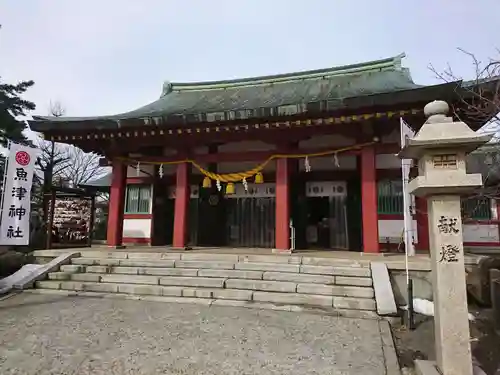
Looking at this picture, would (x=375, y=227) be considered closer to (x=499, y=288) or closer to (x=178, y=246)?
(x=499, y=288)

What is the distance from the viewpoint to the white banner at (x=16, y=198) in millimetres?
8180

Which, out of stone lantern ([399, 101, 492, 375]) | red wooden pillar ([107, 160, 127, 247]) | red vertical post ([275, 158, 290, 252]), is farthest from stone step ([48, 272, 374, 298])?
red wooden pillar ([107, 160, 127, 247])

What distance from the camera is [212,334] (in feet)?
16.6

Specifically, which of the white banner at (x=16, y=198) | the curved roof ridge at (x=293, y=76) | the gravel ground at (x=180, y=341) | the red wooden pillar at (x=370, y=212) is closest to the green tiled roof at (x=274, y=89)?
the curved roof ridge at (x=293, y=76)

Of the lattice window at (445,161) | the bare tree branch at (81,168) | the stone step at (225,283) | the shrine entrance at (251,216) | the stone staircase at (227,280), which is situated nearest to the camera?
the lattice window at (445,161)

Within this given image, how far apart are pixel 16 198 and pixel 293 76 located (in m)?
10.9

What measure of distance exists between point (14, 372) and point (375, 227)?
24.8 ft

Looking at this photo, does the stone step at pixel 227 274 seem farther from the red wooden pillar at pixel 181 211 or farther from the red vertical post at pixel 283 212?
the red wooden pillar at pixel 181 211

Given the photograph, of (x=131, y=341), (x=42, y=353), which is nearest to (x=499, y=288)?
(x=131, y=341)

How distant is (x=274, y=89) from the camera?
14461mm

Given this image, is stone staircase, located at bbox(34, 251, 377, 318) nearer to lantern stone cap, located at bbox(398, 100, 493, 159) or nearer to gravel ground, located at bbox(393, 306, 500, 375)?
gravel ground, located at bbox(393, 306, 500, 375)

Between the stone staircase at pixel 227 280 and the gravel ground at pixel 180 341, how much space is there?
0.49 metres

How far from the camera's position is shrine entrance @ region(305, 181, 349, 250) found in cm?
1141

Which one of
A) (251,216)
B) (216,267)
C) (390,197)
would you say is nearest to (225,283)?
(216,267)
